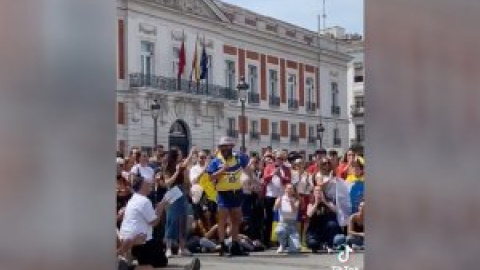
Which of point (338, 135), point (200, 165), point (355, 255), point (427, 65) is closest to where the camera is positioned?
point (427, 65)

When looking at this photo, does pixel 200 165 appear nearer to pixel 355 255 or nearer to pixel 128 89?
pixel 355 255

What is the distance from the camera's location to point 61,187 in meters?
1.86

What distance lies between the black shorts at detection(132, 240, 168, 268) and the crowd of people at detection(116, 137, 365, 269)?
0.51 m

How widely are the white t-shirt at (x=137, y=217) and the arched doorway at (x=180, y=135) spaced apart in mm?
27415

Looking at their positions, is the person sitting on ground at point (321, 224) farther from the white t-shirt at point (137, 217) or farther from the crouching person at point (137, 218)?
the white t-shirt at point (137, 217)

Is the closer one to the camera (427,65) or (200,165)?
(427,65)

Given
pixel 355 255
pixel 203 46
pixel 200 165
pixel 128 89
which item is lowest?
pixel 355 255

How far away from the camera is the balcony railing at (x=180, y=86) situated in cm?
3234

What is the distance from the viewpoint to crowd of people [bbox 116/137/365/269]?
27.2ft

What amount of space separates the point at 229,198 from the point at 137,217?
2.47 m

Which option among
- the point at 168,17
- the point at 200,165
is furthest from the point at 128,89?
the point at 200,165

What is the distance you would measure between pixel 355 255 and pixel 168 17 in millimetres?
27014

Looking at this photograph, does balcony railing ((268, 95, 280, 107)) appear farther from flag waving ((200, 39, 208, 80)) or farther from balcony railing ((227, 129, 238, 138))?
flag waving ((200, 39, 208, 80))

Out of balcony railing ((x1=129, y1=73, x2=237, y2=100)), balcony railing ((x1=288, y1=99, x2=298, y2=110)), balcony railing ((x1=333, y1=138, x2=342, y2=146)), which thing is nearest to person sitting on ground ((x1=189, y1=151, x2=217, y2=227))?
balcony railing ((x1=129, y1=73, x2=237, y2=100))
